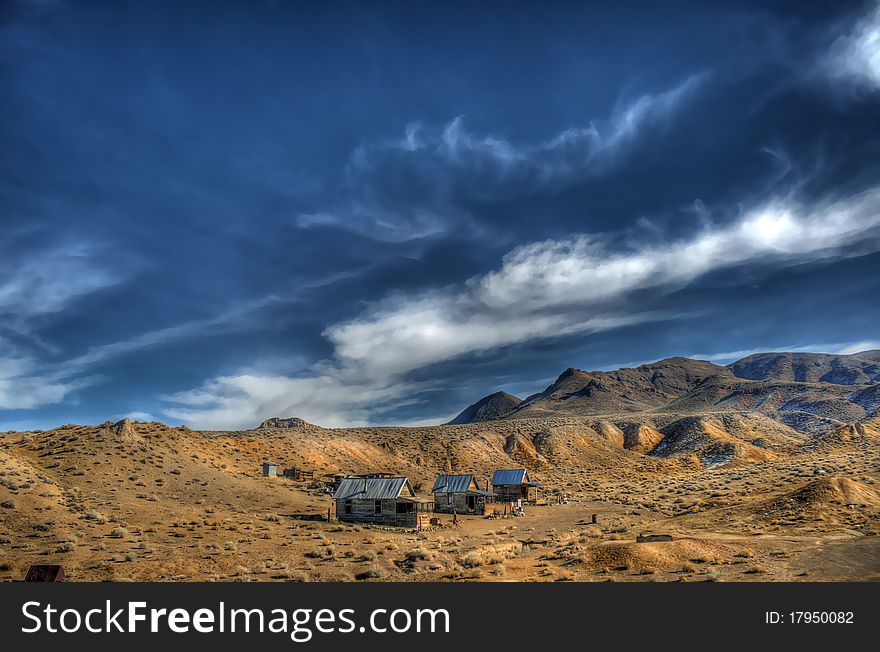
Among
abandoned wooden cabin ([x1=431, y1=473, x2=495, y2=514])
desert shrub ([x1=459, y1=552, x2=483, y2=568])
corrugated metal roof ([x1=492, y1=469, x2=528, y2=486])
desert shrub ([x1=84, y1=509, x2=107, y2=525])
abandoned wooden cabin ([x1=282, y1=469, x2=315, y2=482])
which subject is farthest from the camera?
abandoned wooden cabin ([x1=282, y1=469, x2=315, y2=482])

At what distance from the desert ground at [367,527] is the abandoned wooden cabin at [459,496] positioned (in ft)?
17.7

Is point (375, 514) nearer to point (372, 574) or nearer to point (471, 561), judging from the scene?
point (471, 561)

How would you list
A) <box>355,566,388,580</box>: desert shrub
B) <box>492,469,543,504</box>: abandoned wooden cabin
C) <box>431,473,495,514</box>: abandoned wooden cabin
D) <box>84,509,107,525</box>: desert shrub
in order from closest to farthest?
<box>355,566,388,580</box>: desert shrub → <box>84,509,107,525</box>: desert shrub → <box>431,473,495,514</box>: abandoned wooden cabin → <box>492,469,543,504</box>: abandoned wooden cabin

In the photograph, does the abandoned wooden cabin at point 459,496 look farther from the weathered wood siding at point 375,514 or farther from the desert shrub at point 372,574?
the desert shrub at point 372,574

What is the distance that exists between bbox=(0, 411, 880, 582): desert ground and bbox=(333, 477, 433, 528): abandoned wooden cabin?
2.29 m

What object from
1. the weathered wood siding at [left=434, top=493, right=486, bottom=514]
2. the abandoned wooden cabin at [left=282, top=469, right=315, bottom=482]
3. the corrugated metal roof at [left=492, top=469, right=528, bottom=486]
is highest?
the abandoned wooden cabin at [left=282, top=469, right=315, bottom=482]

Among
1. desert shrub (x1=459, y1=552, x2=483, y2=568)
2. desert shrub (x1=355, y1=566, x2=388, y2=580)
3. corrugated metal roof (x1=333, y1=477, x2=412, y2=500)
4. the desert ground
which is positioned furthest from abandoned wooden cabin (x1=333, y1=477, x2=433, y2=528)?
desert shrub (x1=355, y1=566, x2=388, y2=580)

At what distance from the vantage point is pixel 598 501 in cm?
5934

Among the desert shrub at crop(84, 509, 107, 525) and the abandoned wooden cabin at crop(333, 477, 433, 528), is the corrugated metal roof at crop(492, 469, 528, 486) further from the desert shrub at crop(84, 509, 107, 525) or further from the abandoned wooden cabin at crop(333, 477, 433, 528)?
the desert shrub at crop(84, 509, 107, 525)

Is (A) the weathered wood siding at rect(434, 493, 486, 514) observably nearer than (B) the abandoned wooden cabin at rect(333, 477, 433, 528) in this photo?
No

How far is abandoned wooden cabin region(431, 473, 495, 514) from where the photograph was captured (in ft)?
188
